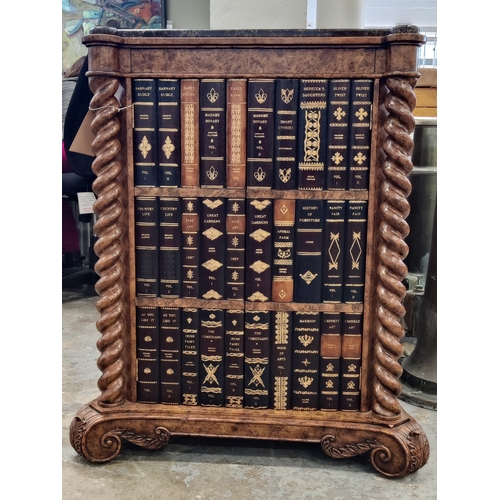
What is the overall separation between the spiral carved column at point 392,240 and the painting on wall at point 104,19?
3019mm

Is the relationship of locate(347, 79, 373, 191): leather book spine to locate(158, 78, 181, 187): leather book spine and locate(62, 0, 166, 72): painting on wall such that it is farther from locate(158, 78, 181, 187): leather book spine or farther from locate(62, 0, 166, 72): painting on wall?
locate(62, 0, 166, 72): painting on wall

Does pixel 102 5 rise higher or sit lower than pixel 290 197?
higher

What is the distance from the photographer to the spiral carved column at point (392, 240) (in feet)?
3.96

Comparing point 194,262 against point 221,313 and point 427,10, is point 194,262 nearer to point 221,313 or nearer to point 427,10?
point 221,313

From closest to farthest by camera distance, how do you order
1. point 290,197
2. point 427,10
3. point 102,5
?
point 290,197 < point 102,5 < point 427,10

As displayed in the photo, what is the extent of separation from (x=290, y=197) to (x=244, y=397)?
490 mm

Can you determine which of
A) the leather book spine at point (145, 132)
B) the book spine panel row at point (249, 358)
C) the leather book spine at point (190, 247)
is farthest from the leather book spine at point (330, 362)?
the leather book spine at point (145, 132)

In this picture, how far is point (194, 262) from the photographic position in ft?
4.31

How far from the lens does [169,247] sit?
4.32ft

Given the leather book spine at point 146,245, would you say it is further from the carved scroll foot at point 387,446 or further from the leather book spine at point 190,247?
the carved scroll foot at point 387,446

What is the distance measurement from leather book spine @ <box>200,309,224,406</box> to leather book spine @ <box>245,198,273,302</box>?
10cm

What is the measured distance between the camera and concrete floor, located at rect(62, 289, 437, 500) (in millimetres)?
1186

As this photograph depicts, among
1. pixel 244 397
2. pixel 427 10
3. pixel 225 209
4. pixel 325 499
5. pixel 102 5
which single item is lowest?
pixel 325 499

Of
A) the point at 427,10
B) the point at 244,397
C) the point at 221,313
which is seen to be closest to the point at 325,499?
the point at 244,397
